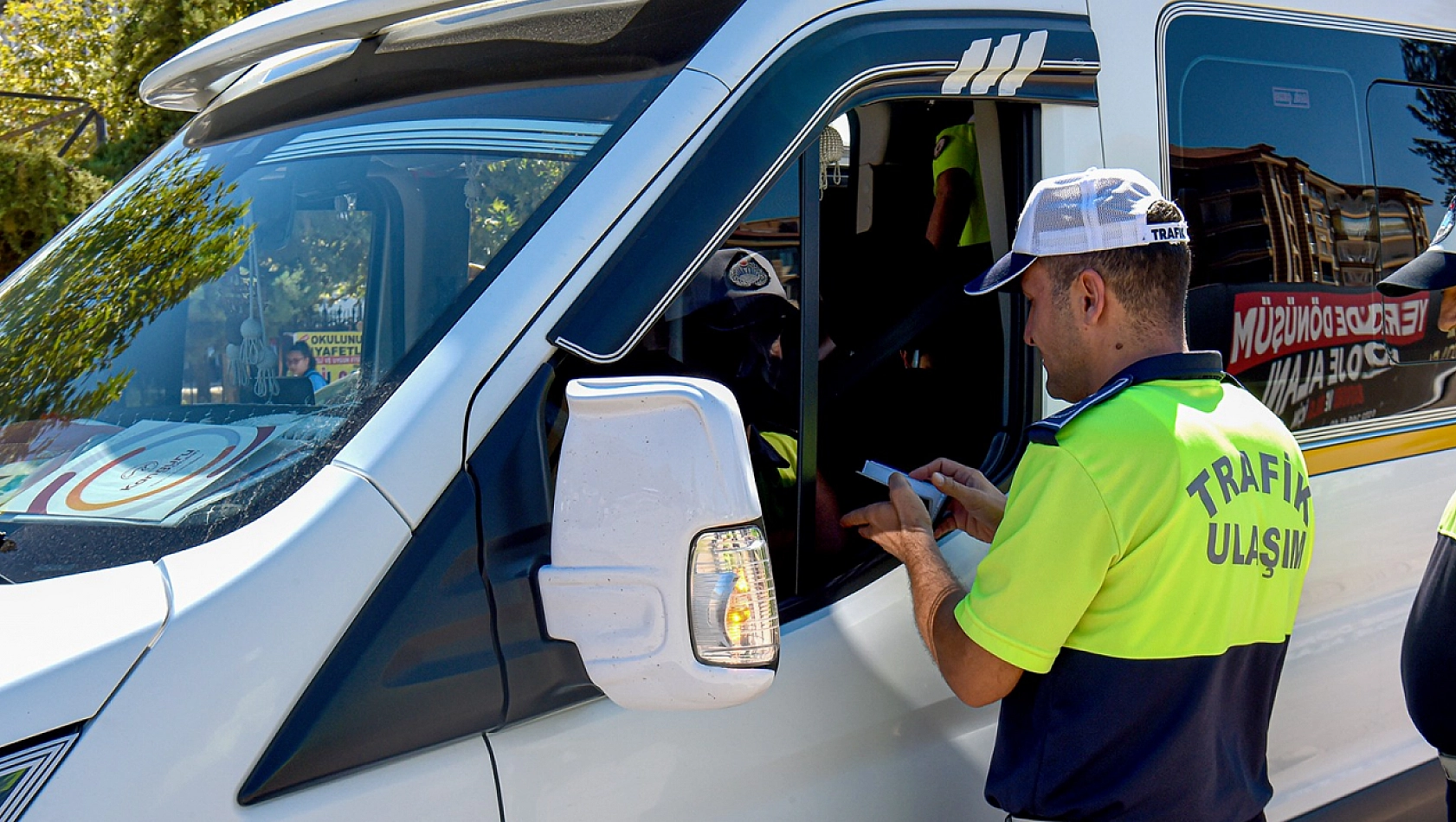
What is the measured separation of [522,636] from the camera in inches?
58.9

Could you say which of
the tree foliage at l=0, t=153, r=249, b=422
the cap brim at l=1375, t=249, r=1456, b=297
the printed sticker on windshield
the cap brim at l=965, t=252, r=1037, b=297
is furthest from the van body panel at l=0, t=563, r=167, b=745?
the cap brim at l=1375, t=249, r=1456, b=297

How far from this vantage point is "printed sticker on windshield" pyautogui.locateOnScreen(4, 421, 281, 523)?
1.59 m

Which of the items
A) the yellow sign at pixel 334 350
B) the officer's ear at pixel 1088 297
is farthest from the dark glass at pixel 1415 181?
the yellow sign at pixel 334 350

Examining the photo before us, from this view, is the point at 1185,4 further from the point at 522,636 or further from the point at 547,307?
the point at 522,636

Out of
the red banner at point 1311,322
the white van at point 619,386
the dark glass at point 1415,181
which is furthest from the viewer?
the dark glass at point 1415,181

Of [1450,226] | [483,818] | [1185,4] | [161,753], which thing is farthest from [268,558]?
[1450,226]

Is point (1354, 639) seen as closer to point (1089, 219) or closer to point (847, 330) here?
point (847, 330)

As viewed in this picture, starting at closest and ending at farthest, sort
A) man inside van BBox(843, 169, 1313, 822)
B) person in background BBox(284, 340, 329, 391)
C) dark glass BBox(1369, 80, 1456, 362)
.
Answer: man inside van BBox(843, 169, 1313, 822) < person in background BBox(284, 340, 329, 391) < dark glass BBox(1369, 80, 1456, 362)

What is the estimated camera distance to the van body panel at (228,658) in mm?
1279

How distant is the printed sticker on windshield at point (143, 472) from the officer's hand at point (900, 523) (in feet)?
2.94

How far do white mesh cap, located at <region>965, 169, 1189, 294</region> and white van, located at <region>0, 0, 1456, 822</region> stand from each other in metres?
0.30

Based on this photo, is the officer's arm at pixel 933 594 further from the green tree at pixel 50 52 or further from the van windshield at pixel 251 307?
the green tree at pixel 50 52

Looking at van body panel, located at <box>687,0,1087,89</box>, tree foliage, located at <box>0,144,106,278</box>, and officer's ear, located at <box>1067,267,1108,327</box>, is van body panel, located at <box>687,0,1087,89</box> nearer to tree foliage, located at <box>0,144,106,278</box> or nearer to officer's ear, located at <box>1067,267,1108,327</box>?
officer's ear, located at <box>1067,267,1108,327</box>

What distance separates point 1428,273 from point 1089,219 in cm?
118
